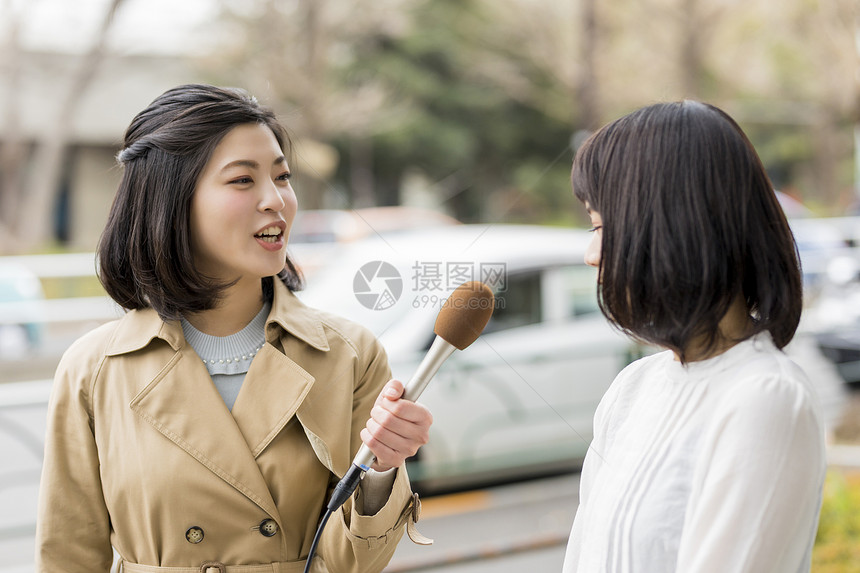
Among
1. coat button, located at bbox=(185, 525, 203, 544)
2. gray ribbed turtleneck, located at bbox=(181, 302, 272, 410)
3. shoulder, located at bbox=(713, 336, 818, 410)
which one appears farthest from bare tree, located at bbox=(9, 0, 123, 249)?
shoulder, located at bbox=(713, 336, 818, 410)

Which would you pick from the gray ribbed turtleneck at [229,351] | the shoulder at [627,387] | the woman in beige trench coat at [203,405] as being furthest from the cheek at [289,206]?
the shoulder at [627,387]

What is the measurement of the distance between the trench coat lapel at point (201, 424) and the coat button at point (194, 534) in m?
0.10

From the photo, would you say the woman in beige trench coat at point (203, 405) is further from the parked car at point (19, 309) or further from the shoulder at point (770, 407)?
the parked car at point (19, 309)

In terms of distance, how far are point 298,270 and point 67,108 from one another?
9.08m

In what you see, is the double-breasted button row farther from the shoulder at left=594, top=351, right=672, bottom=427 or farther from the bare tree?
the bare tree

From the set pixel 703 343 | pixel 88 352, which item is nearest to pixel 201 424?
pixel 88 352

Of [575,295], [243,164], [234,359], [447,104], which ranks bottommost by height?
[447,104]

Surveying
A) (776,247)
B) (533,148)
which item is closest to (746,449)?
(776,247)

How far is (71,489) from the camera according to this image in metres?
1.42

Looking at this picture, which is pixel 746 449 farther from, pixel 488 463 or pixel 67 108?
pixel 67 108

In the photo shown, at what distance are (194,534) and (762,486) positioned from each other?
2.99ft

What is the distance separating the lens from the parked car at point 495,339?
4.17 feet

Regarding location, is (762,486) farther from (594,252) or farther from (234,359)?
(234,359)

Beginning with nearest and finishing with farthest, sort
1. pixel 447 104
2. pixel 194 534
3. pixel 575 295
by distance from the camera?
pixel 194 534, pixel 575 295, pixel 447 104
